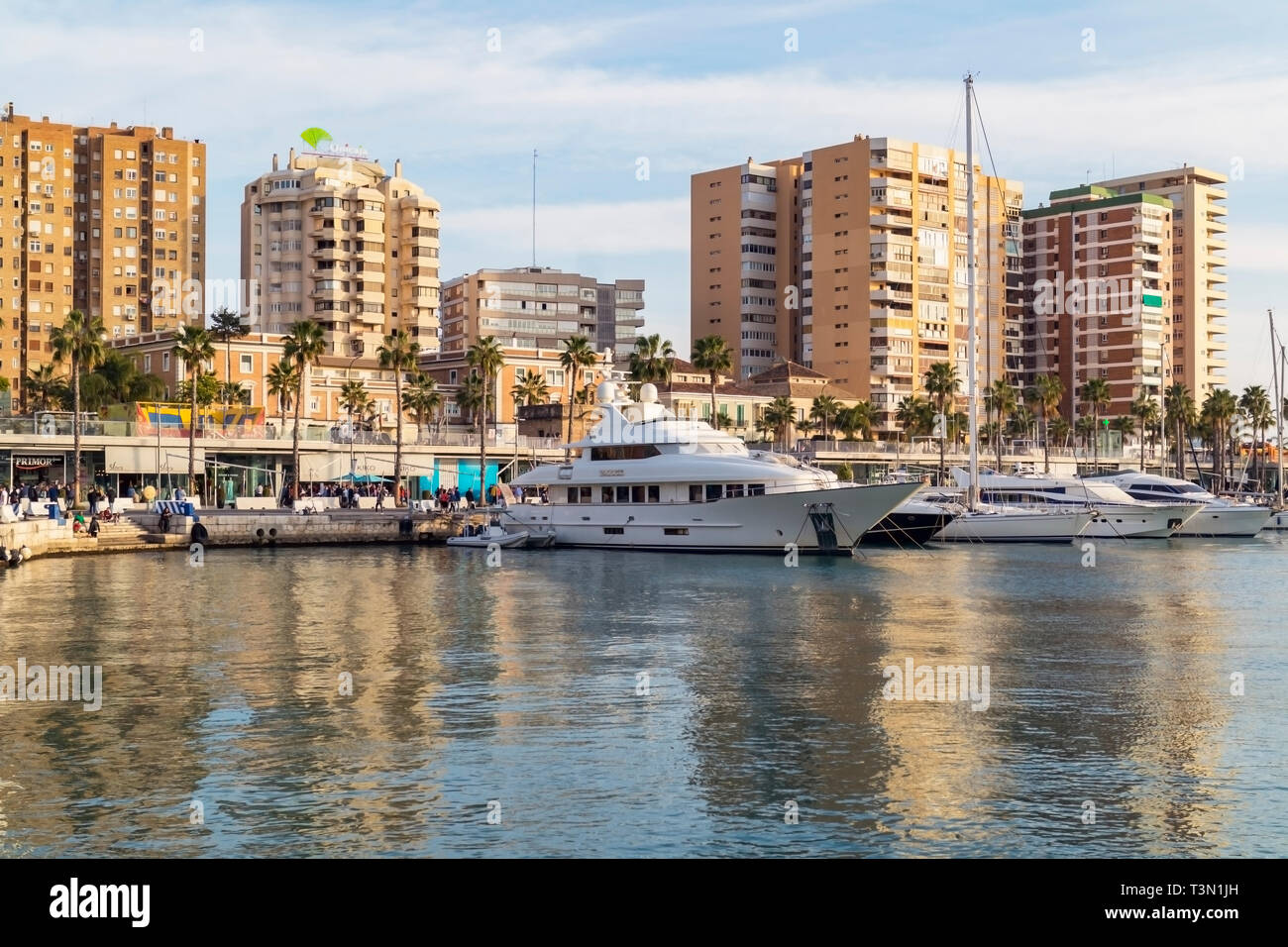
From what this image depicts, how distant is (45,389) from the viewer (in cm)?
11544

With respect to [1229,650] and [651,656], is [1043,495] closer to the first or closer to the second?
[1229,650]

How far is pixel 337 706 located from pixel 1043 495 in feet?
207

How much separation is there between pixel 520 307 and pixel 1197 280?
291ft

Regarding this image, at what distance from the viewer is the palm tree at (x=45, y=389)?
113m

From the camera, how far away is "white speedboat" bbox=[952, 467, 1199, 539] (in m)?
79.7

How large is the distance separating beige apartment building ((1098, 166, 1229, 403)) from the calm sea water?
15225 centimetres

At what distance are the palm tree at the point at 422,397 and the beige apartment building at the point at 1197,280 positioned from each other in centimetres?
11381

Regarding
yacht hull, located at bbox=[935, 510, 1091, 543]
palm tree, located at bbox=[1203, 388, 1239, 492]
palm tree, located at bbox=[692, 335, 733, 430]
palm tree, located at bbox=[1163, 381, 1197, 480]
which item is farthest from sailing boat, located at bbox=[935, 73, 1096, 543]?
palm tree, located at bbox=[1203, 388, 1239, 492]

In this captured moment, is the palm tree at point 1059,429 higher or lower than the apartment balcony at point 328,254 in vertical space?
lower

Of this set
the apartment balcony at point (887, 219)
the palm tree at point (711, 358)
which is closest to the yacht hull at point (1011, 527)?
the palm tree at point (711, 358)

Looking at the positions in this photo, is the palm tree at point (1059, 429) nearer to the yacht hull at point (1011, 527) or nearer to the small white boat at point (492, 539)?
the yacht hull at point (1011, 527)

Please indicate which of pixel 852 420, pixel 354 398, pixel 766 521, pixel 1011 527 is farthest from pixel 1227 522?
pixel 354 398

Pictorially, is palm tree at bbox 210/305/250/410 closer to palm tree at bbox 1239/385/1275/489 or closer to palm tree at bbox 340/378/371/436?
palm tree at bbox 340/378/371/436
